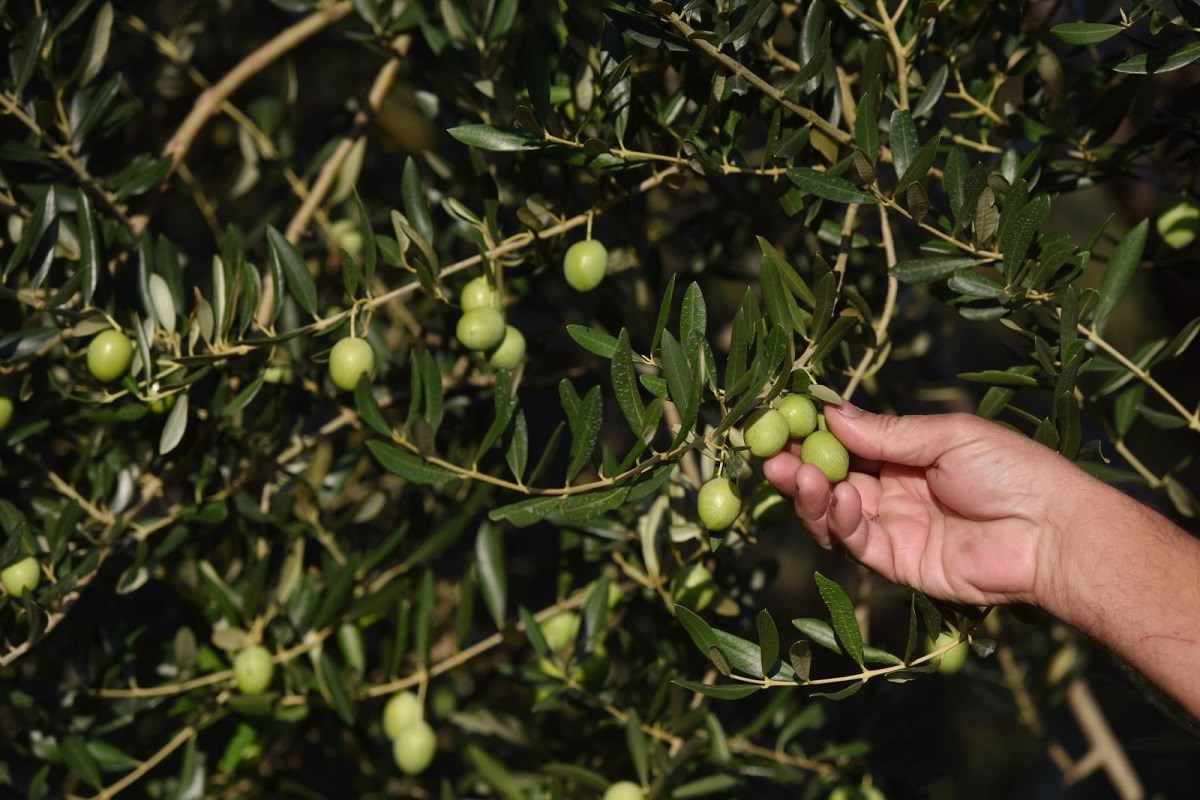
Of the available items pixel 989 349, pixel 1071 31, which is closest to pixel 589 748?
pixel 1071 31

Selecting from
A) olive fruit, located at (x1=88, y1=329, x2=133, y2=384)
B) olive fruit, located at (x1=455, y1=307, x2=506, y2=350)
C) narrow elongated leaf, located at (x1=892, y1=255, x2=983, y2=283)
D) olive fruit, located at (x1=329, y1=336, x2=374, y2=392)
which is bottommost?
olive fruit, located at (x1=88, y1=329, x2=133, y2=384)

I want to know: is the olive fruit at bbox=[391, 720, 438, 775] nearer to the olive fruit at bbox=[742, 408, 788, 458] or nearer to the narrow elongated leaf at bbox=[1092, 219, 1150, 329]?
the olive fruit at bbox=[742, 408, 788, 458]

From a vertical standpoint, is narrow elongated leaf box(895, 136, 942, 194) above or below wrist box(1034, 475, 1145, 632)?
above

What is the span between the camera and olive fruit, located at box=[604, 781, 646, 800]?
1396 millimetres

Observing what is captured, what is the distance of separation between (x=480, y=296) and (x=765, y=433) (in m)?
0.45

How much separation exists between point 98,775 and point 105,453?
44 centimetres

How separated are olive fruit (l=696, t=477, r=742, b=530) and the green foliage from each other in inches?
1.1

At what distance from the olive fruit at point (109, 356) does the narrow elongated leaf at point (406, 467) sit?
329 millimetres

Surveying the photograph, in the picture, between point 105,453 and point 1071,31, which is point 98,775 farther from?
point 1071,31

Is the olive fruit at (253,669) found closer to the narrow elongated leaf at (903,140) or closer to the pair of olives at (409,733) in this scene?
the pair of olives at (409,733)

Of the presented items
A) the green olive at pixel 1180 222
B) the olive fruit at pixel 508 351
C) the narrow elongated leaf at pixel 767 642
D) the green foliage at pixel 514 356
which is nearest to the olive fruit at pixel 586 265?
the green foliage at pixel 514 356

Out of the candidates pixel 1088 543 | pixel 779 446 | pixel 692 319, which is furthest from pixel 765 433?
pixel 1088 543

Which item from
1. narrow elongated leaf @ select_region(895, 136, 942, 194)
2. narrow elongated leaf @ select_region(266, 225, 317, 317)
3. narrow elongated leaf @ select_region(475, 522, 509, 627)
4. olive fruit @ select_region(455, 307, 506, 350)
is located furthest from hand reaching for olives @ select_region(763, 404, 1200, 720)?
narrow elongated leaf @ select_region(266, 225, 317, 317)

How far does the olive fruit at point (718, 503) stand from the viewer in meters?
1.11
